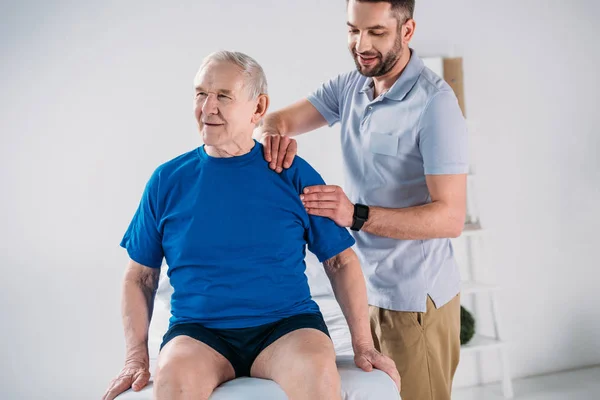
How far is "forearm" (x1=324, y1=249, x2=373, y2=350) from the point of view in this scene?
5.68 ft

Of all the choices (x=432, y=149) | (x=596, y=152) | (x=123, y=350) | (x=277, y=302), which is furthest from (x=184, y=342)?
(x=596, y=152)

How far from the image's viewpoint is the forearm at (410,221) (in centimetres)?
189

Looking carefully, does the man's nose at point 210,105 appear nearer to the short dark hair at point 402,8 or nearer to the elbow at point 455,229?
the short dark hair at point 402,8

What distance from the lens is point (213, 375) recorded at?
156 centimetres

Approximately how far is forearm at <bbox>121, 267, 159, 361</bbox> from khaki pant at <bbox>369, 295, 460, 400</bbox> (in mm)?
706

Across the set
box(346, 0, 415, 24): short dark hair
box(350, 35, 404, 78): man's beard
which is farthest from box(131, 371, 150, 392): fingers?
box(346, 0, 415, 24): short dark hair

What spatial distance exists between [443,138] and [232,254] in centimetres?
69

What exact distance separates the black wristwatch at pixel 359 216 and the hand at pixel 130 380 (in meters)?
0.66

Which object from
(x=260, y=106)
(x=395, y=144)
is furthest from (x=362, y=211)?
(x=260, y=106)

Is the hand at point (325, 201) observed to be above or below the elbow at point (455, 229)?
above

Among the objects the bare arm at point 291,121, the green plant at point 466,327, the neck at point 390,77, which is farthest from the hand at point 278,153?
the green plant at point 466,327

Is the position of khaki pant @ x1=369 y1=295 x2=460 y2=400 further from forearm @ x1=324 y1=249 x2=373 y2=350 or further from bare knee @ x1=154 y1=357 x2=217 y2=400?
bare knee @ x1=154 y1=357 x2=217 y2=400

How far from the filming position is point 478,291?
136 inches

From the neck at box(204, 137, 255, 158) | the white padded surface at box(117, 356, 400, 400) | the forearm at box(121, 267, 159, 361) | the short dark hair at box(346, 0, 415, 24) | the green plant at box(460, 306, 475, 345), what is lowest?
the green plant at box(460, 306, 475, 345)
